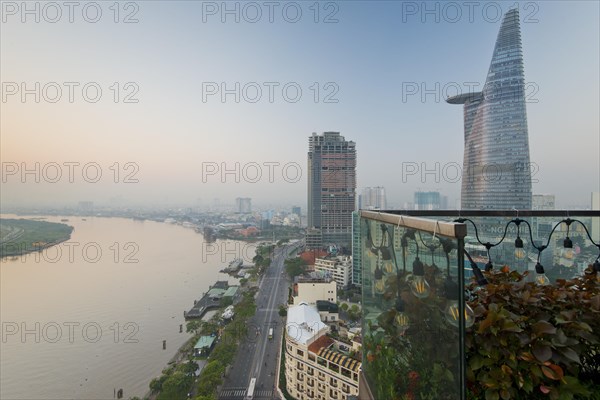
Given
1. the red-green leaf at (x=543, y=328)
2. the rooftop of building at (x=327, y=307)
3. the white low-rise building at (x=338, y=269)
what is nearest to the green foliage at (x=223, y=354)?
the rooftop of building at (x=327, y=307)

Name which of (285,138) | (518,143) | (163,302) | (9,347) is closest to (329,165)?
(285,138)

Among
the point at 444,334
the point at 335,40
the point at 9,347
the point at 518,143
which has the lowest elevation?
the point at 9,347

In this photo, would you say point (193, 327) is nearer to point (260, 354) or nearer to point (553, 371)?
point (260, 354)

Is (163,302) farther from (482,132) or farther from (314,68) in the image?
(482,132)

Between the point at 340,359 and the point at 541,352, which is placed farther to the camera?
the point at 340,359

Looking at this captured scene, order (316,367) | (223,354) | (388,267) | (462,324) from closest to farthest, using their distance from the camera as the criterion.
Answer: (462,324) < (388,267) < (316,367) < (223,354)

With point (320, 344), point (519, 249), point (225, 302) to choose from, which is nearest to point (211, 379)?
point (320, 344)
